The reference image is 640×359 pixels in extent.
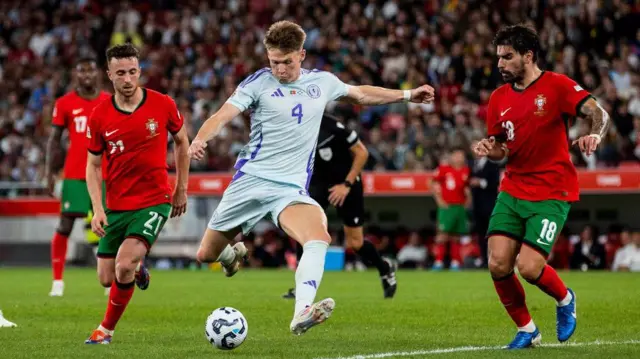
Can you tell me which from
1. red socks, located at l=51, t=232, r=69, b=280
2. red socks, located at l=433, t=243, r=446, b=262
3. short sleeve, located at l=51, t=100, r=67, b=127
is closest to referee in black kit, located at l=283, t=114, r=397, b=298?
red socks, located at l=51, t=232, r=69, b=280

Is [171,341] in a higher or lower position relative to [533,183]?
lower

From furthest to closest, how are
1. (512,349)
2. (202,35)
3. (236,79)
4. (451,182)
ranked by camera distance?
(202,35) < (236,79) < (451,182) < (512,349)

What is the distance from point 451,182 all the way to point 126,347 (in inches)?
545

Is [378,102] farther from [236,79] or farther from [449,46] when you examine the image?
[236,79]

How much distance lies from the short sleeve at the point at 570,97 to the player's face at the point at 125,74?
11.2 feet

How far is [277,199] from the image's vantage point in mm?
8789

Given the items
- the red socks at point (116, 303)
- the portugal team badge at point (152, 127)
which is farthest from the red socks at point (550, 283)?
the portugal team badge at point (152, 127)

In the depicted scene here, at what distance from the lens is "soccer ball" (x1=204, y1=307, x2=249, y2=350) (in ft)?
27.9

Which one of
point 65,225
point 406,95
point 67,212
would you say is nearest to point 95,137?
point 406,95

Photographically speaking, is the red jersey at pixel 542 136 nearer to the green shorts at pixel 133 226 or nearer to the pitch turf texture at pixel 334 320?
the pitch turf texture at pixel 334 320

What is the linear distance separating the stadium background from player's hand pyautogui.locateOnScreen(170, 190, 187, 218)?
12.4 meters

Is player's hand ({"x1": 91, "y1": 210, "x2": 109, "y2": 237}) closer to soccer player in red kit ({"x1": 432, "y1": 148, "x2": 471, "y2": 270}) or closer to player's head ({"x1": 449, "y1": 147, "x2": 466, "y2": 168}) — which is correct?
soccer player in red kit ({"x1": 432, "y1": 148, "x2": 471, "y2": 270})

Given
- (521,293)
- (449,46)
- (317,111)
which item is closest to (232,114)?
(317,111)

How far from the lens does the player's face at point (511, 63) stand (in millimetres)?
8664
